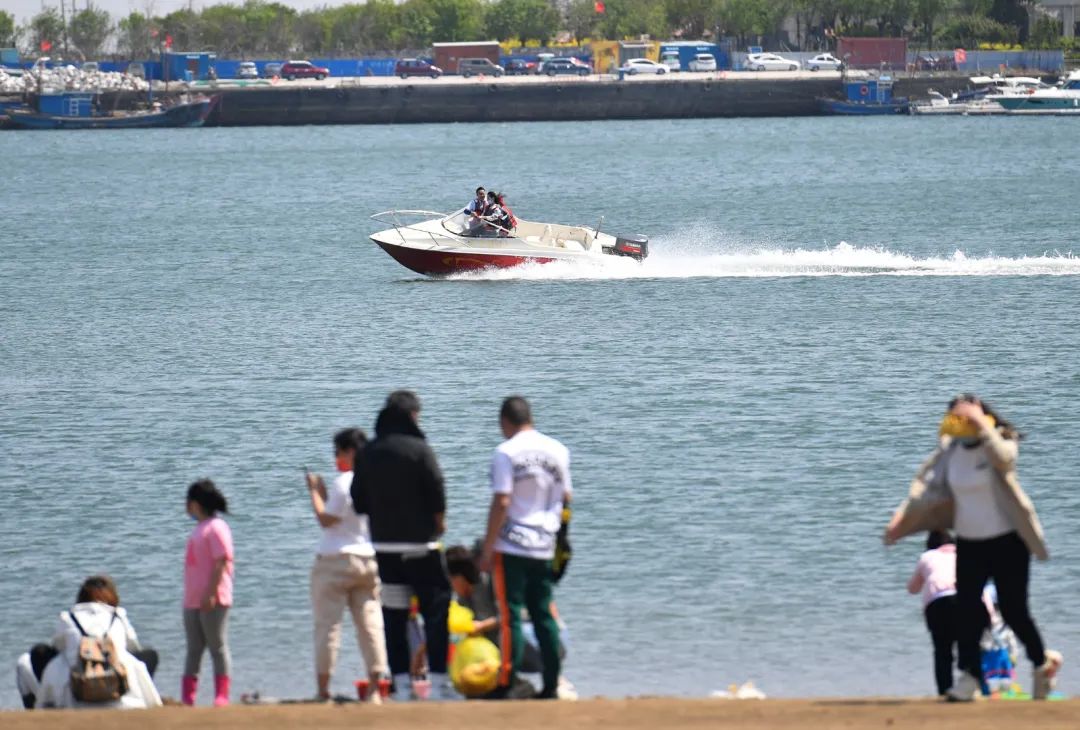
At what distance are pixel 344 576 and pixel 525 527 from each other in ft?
4.55

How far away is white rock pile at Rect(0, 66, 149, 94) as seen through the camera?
150 meters

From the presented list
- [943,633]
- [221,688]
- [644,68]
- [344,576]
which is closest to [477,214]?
[221,688]

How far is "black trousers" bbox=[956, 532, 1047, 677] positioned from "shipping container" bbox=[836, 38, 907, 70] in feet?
459

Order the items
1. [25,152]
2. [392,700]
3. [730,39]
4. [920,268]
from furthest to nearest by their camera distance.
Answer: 1. [730,39]
2. [25,152]
3. [920,268]
4. [392,700]

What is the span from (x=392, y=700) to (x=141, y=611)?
227 inches

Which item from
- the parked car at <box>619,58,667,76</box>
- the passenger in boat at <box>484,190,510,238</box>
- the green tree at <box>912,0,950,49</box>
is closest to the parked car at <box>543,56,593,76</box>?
the parked car at <box>619,58,667,76</box>

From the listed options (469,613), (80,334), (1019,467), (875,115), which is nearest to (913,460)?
(1019,467)

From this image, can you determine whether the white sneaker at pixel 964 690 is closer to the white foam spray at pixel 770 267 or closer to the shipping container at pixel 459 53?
the white foam spray at pixel 770 267

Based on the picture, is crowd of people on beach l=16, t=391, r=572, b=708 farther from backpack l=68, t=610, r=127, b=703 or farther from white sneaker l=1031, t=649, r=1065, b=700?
white sneaker l=1031, t=649, r=1065, b=700

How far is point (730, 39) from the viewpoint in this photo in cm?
18275

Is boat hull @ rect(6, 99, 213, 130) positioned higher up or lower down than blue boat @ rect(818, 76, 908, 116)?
lower down

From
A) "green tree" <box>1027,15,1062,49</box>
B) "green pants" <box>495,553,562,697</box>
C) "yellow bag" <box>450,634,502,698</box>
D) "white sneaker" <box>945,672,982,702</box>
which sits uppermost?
"green tree" <box>1027,15,1062,49</box>

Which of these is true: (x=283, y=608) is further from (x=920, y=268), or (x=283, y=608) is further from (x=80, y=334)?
(x=920, y=268)

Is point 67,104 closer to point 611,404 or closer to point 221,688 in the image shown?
point 611,404
